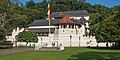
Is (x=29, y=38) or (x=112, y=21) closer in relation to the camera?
(x=112, y=21)

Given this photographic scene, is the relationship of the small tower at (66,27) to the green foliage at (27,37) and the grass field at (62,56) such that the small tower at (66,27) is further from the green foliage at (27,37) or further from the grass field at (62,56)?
the grass field at (62,56)

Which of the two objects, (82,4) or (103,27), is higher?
(82,4)

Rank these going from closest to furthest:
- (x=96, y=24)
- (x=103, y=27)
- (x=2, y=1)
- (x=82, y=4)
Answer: (x=2, y=1)
(x=103, y=27)
(x=96, y=24)
(x=82, y=4)

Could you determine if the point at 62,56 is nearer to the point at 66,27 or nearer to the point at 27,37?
the point at 66,27

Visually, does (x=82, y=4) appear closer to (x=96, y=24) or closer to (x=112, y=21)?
(x=96, y=24)

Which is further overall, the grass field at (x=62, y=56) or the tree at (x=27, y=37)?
the tree at (x=27, y=37)

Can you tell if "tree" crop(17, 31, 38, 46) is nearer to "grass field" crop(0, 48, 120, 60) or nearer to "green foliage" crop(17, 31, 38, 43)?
"green foliage" crop(17, 31, 38, 43)

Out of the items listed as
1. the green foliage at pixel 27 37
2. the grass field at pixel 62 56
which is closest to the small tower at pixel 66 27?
the green foliage at pixel 27 37

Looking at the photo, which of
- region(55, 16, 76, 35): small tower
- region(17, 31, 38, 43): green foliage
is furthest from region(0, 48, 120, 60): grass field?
region(17, 31, 38, 43): green foliage

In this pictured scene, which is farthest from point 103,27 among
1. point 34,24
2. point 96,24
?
point 34,24

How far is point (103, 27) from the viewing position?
49.2m

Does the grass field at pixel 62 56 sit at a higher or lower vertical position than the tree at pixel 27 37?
lower

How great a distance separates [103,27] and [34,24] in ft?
124

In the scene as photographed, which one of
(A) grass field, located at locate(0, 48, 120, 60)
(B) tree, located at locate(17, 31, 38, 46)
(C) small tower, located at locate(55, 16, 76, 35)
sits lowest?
(A) grass field, located at locate(0, 48, 120, 60)
